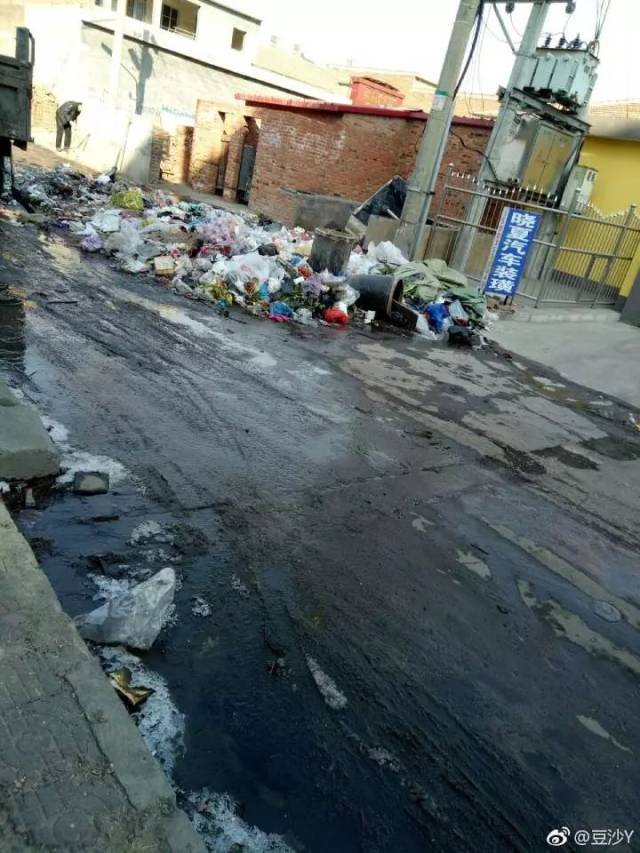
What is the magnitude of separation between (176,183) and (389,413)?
1865 cm

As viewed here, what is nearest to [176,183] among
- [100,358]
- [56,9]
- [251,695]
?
[56,9]

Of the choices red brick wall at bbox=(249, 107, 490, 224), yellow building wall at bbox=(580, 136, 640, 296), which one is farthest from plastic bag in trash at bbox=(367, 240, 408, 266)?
yellow building wall at bbox=(580, 136, 640, 296)

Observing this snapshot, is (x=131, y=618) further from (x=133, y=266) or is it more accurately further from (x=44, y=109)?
(x=44, y=109)

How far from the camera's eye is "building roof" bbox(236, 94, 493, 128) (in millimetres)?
12296

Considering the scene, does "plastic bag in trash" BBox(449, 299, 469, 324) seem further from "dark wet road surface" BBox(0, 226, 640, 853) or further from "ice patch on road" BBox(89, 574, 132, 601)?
"ice patch on road" BBox(89, 574, 132, 601)

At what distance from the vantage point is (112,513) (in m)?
3.04

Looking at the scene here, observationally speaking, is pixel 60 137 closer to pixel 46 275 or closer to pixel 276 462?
pixel 46 275

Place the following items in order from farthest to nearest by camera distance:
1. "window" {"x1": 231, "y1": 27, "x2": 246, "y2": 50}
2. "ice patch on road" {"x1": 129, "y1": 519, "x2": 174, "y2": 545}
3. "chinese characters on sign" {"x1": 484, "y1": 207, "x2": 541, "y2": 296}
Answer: "window" {"x1": 231, "y1": 27, "x2": 246, "y2": 50}, "chinese characters on sign" {"x1": 484, "y1": 207, "x2": 541, "y2": 296}, "ice patch on road" {"x1": 129, "y1": 519, "x2": 174, "y2": 545}

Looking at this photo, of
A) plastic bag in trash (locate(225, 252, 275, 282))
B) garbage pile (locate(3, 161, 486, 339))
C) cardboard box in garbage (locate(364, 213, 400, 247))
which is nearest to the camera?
garbage pile (locate(3, 161, 486, 339))

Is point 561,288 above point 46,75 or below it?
below

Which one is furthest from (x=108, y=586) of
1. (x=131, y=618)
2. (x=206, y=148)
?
(x=206, y=148)

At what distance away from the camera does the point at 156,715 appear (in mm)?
2029

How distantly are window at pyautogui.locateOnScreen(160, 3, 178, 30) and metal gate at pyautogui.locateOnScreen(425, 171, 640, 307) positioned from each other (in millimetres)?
25336

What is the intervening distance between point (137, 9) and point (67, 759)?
36.1 metres
